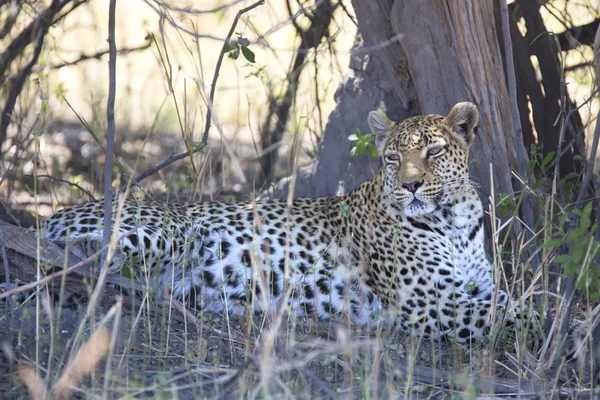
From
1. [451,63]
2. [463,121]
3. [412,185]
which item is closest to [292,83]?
[451,63]

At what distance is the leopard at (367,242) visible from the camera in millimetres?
6770

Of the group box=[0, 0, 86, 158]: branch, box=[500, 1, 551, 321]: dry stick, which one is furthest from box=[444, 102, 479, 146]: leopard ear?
box=[0, 0, 86, 158]: branch

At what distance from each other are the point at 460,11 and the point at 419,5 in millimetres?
367

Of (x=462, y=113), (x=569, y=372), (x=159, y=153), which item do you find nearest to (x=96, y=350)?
(x=569, y=372)

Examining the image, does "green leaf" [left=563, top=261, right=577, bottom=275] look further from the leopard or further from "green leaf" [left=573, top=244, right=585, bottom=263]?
the leopard

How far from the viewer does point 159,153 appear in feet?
40.2

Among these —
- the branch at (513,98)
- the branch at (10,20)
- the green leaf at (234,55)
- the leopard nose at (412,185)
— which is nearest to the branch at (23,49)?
the branch at (10,20)

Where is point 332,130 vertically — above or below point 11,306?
above

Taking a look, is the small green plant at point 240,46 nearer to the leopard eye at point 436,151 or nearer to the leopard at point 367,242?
the leopard at point 367,242

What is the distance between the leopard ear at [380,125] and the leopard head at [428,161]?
0.22 meters

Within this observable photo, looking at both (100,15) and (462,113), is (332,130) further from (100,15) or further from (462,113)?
(100,15)

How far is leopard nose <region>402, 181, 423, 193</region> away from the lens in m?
6.65

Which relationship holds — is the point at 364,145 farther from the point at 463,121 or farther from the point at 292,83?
the point at 292,83

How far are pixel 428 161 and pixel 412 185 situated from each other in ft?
0.91
